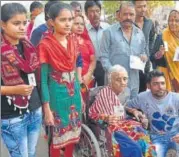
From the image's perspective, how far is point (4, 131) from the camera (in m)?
2.94

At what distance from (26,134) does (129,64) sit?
5.26 ft

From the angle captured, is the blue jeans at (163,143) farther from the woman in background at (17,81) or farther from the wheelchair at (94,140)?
the woman in background at (17,81)

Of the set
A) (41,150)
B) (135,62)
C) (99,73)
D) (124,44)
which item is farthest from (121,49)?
(41,150)

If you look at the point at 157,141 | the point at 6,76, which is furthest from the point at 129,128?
the point at 6,76

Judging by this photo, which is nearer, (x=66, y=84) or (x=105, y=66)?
(x=66, y=84)

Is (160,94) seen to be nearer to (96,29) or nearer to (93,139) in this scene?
(93,139)

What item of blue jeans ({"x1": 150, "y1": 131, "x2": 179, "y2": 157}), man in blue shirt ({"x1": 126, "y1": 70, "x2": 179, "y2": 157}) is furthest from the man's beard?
blue jeans ({"x1": 150, "y1": 131, "x2": 179, "y2": 157})

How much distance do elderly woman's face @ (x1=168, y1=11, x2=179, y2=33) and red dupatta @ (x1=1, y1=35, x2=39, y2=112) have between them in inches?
88.4

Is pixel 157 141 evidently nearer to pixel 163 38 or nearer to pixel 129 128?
pixel 129 128

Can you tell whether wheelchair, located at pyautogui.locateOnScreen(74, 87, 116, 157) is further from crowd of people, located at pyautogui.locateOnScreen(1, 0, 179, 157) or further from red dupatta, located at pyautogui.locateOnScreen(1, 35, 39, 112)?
red dupatta, located at pyautogui.locateOnScreen(1, 35, 39, 112)

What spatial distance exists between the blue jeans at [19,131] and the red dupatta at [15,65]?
0.36 ft

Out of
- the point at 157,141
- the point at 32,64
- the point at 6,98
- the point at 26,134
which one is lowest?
the point at 157,141

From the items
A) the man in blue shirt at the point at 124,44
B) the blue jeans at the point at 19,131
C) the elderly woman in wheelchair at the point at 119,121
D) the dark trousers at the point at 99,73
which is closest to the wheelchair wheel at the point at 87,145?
the elderly woman in wheelchair at the point at 119,121

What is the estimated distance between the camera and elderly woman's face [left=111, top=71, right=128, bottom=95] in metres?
3.74
